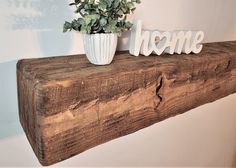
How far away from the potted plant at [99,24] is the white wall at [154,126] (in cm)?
12

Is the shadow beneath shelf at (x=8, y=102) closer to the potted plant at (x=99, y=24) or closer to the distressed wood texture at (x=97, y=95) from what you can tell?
the distressed wood texture at (x=97, y=95)

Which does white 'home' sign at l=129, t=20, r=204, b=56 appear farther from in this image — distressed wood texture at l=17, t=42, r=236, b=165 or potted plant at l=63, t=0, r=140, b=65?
potted plant at l=63, t=0, r=140, b=65

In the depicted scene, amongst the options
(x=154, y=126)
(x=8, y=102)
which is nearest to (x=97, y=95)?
(x=8, y=102)

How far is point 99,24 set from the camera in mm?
645

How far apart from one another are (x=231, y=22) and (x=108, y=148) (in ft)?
3.19

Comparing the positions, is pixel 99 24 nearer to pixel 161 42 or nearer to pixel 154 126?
pixel 161 42

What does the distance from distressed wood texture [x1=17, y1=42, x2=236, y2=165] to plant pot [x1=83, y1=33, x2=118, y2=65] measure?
24mm

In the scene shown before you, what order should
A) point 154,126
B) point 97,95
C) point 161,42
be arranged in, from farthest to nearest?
point 154,126, point 161,42, point 97,95

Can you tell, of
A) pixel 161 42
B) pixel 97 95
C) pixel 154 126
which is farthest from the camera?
pixel 154 126

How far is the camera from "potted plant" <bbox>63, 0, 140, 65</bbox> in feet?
2.08

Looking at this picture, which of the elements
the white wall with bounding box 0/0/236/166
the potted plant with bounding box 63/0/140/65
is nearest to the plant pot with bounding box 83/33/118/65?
the potted plant with bounding box 63/0/140/65

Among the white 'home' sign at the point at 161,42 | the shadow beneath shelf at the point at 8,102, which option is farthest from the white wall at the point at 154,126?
the white 'home' sign at the point at 161,42

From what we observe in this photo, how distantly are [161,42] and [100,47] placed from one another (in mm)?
290

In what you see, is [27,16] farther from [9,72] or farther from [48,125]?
[48,125]
